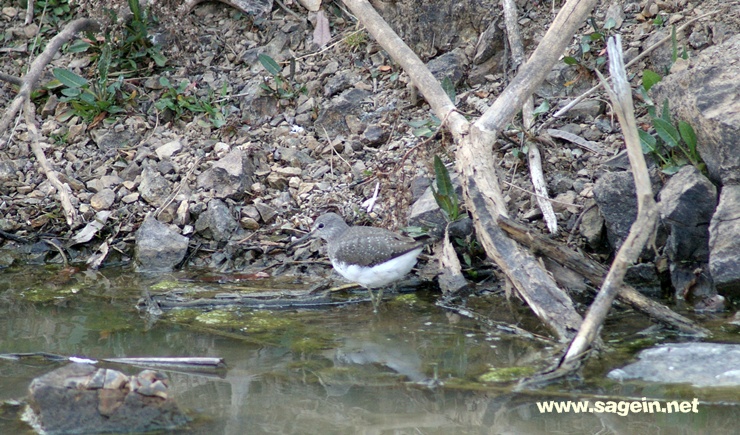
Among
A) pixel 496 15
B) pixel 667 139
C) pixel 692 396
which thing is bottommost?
pixel 692 396

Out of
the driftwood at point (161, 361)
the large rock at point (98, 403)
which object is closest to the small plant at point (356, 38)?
the driftwood at point (161, 361)

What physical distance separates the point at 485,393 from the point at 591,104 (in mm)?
3956

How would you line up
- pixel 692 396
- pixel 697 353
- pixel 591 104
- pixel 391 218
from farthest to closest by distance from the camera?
1. pixel 591 104
2. pixel 391 218
3. pixel 697 353
4. pixel 692 396

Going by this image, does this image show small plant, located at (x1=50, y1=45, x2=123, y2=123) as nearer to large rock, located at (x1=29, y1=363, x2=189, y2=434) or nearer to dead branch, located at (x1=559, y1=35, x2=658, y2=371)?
large rock, located at (x1=29, y1=363, x2=189, y2=434)

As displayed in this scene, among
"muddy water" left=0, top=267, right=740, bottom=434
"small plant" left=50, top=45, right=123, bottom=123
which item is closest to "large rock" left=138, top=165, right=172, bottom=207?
"muddy water" left=0, top=267, right=740, bottom=434

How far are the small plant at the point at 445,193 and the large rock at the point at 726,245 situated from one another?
1970 mm

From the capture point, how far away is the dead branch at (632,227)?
4.41m

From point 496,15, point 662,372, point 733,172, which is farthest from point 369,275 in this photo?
point 496,15

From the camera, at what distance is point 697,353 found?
467 cm

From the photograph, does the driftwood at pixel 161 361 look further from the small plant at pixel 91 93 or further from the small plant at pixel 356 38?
the small plant at pixel 356 38

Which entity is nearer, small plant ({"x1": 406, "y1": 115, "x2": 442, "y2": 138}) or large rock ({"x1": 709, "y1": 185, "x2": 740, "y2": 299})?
large rock ({"x1": 709, "y1": 185, "x2": 740, "y2": 299})

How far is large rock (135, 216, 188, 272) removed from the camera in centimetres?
734

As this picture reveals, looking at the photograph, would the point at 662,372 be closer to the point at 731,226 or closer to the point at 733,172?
the point at 731,226

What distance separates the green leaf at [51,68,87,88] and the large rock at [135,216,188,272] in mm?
2307
